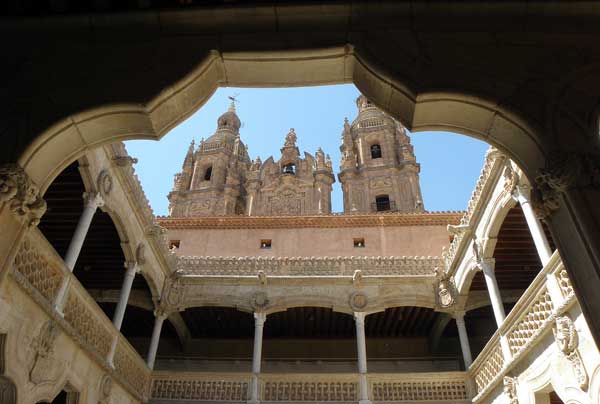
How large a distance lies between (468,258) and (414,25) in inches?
367

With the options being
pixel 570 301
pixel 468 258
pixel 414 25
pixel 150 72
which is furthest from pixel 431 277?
pixel 150 72

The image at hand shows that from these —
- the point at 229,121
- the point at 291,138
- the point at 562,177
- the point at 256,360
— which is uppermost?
the point at 229,121

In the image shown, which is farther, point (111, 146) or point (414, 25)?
point (111, 146)

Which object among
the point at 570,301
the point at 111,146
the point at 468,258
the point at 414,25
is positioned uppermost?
the point at 111,146

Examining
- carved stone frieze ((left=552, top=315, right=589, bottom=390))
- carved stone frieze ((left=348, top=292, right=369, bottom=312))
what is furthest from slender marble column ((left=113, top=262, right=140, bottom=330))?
carved stone frieze ((left=552, top=315, right=589, bottom=390))

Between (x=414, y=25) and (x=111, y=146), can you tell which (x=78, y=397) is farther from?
(x=414, y=25)

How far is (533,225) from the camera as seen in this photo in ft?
29.7

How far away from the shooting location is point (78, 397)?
896cm

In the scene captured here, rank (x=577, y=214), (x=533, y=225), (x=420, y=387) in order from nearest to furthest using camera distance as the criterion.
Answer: (x=577, y=214)
(x=533, y=225)
(x=420, y=387)

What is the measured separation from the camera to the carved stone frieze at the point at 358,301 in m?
13.7

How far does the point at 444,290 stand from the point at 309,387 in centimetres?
503

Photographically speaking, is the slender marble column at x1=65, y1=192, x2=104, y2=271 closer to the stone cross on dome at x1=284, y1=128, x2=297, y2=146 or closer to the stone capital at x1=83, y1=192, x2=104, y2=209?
the stone capital at x1=83, y1=192, x2=104, y2=209

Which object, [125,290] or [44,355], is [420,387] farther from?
[44,355]

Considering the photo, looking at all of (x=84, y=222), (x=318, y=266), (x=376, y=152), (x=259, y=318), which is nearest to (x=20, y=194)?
(x=84, y=222)
